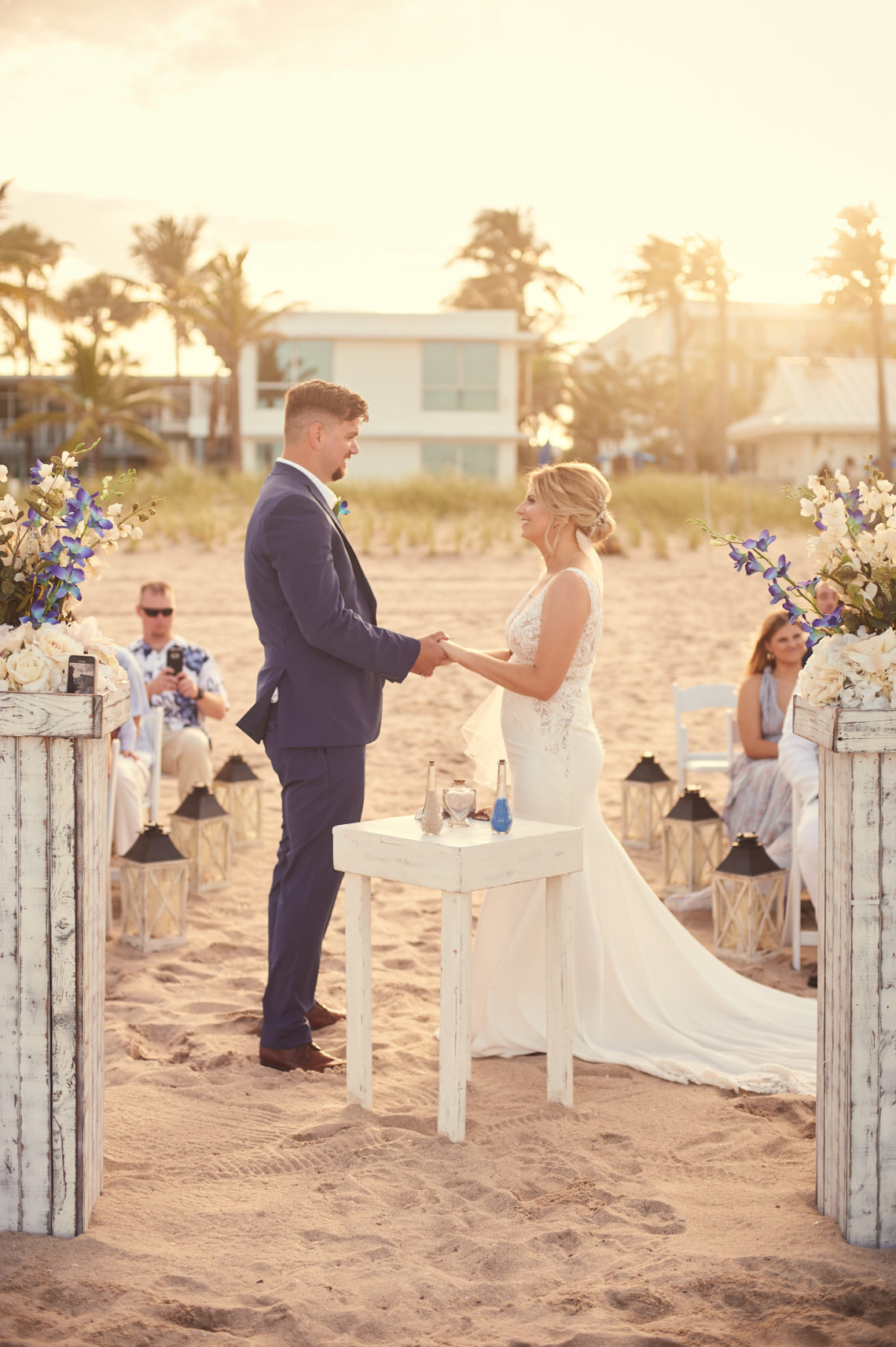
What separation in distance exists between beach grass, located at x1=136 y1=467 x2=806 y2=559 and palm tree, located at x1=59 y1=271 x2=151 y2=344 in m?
26.1

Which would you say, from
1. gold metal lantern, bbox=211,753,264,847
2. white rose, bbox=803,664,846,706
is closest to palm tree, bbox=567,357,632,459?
gold metal lantern, bbox=211,753,264,847

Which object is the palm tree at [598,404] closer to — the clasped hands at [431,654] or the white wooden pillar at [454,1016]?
the clasped hands at [431,654]

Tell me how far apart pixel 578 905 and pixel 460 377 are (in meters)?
30.5

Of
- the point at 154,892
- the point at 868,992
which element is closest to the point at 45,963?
the point at 868,992

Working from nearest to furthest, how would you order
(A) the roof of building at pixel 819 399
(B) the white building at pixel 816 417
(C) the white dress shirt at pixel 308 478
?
1. (C) the white dress shirt at pixel 308 478
2. (A) the roof of building at pixel 819 399
3. (B) the white building at pixel 816 417

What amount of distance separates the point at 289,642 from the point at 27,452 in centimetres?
4374

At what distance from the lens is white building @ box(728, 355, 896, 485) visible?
4191 centimetres

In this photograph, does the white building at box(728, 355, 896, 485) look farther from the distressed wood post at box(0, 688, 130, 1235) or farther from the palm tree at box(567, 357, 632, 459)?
the distressed wood post at box(0, 688, 130, 1235)

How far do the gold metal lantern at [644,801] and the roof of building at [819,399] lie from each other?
118ft

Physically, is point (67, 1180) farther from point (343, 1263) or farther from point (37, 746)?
point (37, 746)

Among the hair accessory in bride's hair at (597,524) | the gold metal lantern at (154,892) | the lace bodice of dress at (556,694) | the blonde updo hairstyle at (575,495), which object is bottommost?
the gold metal lantern at (154,892)

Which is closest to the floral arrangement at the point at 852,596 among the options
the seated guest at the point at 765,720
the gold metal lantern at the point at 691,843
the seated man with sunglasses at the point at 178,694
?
the seated guest at the point at 765,720

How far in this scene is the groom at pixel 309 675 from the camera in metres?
4.37

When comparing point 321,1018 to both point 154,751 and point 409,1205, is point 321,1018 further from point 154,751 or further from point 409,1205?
point 154,751
